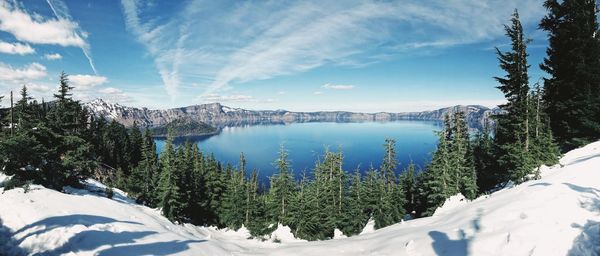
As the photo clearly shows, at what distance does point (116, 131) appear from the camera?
90.8m

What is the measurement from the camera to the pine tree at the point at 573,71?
26750 millimetres

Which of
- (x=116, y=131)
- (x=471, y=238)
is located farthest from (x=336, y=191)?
(x=116, y=131)

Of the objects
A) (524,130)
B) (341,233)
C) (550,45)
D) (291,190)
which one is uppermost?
(550,45)

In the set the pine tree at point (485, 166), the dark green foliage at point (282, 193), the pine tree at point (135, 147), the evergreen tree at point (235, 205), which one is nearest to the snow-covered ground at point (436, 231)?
the dark green foliage at point (282, 193)

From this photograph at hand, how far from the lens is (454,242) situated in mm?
11180

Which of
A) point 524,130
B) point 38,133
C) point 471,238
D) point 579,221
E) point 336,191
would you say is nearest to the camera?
point 579,221

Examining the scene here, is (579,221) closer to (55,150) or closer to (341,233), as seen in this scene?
(341,233)

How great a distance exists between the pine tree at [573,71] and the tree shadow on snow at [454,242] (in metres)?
23.0

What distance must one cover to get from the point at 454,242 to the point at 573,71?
28644 millimetres

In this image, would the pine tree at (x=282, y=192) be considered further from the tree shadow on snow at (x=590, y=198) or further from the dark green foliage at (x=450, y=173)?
the tree shadow on snow at (x=590, y=198)

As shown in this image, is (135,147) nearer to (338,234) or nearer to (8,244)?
(338,234)

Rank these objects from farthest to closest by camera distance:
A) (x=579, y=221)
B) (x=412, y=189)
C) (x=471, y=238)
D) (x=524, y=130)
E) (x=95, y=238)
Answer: (x=412, y=189)
(x=524, y=130)
(x=95, y=238)
(x=471, y=238)
(x=579, y=221)

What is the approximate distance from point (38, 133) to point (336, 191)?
31.3 meters

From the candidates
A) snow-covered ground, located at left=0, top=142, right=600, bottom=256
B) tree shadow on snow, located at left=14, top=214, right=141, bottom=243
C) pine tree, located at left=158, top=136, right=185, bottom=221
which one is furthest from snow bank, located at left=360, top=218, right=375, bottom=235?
tree shadow on snow, located at left=14, top=214, right=141, bottom=243
